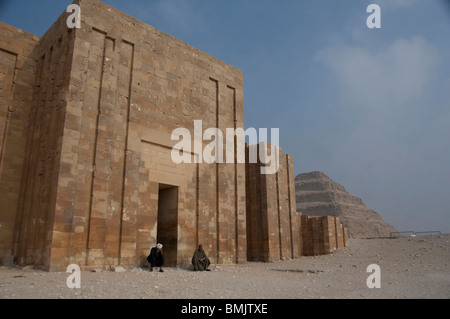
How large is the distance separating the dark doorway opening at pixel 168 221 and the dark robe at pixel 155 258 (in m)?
1.46

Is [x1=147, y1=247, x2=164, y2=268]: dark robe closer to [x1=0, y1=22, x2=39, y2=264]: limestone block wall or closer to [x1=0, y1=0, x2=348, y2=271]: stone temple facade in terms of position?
[x1=0, y1=0, x2=348, y2=271]: stone temple facade

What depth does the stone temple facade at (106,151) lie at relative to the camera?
993 centimetres

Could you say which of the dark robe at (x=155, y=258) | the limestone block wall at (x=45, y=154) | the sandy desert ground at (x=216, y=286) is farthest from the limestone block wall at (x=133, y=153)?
the sandy desert ground at (x=216, y=286)

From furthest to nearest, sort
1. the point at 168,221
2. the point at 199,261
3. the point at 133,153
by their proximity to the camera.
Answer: the point at 168,221
the point at 199,261
the point at 133,153

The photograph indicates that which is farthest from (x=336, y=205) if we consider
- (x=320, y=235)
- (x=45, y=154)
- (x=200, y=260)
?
(x=45, y=154)

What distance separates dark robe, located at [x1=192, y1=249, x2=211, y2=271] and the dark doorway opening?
0.76m

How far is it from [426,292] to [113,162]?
338 inches

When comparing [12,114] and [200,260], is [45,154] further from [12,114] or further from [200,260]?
[200,260]

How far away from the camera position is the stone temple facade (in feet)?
32.6

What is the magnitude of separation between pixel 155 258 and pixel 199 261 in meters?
1.67

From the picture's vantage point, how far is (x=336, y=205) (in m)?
54.2
